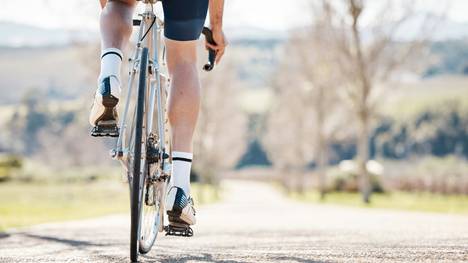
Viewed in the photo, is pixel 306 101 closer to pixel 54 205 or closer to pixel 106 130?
pixel 54 205

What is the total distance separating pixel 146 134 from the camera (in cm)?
316

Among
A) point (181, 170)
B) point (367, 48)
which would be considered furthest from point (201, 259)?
point (367, 48)

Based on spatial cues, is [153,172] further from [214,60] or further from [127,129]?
[214,60]

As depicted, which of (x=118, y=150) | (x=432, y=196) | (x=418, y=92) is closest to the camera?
(x=118, y=150)

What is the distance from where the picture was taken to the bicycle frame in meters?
3.18

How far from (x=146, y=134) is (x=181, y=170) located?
0.34m

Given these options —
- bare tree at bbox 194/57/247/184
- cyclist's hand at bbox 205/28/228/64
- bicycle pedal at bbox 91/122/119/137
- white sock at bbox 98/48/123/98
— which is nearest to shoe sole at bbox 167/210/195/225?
bicycle pedal at bbox 91/122/119/137

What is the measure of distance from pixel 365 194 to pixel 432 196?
6012 mm

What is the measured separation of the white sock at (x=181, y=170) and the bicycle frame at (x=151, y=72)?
2.0 inches

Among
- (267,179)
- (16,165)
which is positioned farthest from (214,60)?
(267,179)

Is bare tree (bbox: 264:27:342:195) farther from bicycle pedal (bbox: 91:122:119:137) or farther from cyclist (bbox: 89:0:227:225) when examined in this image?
bicycle pedal (bbox: 91:122:119:137)

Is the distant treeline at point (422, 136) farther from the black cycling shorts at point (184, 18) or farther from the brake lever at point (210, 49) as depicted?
the black cycling shorts at point (184, 18)

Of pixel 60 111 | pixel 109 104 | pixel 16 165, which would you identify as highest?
pixel 60 111

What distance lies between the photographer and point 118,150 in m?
3.09
